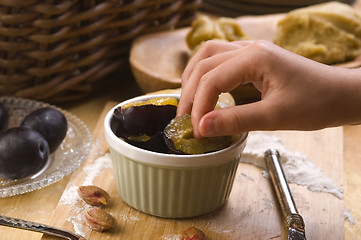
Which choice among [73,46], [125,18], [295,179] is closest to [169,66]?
[125,18]

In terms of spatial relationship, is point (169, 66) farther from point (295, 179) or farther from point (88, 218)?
point (88, 218)

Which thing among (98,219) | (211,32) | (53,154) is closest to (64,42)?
(53,154)

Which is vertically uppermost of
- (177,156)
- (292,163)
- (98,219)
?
(177,156)

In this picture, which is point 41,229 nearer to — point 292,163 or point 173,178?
point 173,178

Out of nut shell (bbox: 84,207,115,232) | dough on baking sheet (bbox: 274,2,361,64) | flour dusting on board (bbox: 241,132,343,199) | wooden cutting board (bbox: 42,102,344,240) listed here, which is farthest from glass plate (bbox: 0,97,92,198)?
dough on baking sheet (bbox: 274,2,361,64)

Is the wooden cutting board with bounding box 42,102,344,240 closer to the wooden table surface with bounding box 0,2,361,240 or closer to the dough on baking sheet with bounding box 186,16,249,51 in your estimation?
the wooden table surface with bounding box 0,2,361,240

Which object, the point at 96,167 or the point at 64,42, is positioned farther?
the point at 64,42

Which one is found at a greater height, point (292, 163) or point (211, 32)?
point (211, 32)
